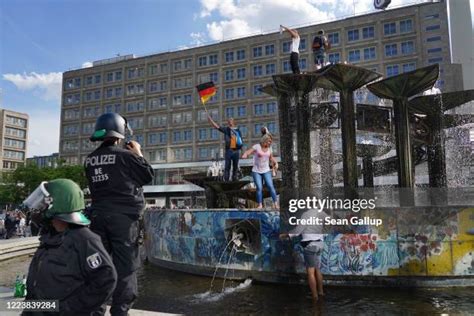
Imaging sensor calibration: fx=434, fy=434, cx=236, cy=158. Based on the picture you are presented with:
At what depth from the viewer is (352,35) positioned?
6225cm

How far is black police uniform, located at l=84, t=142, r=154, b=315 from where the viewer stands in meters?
3.73

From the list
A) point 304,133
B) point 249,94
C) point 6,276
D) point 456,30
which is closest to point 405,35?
point 249,94

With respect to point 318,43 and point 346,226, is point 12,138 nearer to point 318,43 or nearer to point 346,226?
point 318,43

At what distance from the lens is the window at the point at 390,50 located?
59.8 m

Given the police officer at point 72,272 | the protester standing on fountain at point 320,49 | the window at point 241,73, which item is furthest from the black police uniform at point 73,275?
the window at point 241,73

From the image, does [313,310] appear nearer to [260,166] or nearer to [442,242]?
[442,242]


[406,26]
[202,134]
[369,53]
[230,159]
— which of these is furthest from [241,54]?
[230,159]

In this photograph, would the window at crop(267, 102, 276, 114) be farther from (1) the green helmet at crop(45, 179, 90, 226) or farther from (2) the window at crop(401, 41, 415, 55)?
(1) the green helmet at crop(45, 179, 90, 226)

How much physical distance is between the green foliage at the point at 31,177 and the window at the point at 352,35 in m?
42.1

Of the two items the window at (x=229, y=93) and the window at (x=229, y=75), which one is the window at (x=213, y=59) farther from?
the window at (x=229, y=93)

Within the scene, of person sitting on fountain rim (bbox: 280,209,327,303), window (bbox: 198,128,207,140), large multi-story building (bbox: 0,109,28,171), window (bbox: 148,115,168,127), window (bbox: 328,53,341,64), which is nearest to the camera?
person sitting on fountain rim (bbox: 280,209,327,303)

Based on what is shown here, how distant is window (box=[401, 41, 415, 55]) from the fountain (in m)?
51.9

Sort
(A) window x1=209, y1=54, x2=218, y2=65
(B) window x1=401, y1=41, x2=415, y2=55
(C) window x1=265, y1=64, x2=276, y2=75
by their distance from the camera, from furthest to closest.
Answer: (A) window x1=209, y1=54, x2=218, y2=65, (C) window x1=265, y1=64, x2=276, y2=75, (B) window x1=401, y1=41, x2=415, y2=55

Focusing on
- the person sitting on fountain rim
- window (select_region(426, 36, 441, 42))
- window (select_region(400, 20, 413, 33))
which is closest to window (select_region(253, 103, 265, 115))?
window (select_region(400, 20, 413, 33))
